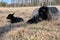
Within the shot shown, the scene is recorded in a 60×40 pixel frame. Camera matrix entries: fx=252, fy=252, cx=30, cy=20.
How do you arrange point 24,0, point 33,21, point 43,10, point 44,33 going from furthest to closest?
point 24,0
point 43,10
point 33,21
point 44,33

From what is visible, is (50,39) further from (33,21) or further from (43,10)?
(43,10)

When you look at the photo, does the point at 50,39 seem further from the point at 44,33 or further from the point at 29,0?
the point at 29,0

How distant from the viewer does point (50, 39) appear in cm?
741

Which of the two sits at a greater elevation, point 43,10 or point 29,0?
point 43,10

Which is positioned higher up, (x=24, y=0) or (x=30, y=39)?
(x=30, y=39)

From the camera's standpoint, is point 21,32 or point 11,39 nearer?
point 11,39

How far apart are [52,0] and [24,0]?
7.21 meters

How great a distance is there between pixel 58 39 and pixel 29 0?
5226 cm

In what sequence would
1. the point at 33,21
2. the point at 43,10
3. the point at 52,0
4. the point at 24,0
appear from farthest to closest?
1. the point at 24,0
2. the point at 52,0
3. the point at 43,10
4. the point at 33,21

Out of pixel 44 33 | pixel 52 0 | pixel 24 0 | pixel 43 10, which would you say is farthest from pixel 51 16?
pixel 24 0

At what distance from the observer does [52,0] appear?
5484 cm

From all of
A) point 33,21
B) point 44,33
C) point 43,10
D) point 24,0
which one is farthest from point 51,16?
point 24,0

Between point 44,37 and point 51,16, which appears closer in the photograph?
point 44,37

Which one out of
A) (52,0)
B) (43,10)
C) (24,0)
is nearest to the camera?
(43,10)
